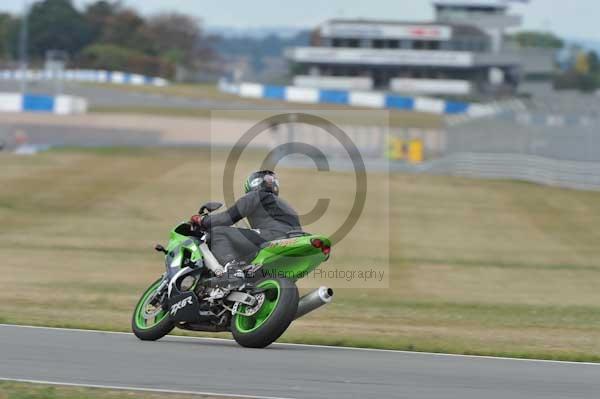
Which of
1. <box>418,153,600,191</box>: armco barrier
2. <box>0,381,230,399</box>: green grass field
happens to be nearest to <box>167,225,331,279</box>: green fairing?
<box>0,381,230,399</box>: green grass field

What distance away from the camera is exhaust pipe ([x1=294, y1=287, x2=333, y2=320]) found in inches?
383

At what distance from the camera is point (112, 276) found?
19109 mm

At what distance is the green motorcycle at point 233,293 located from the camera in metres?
9.73

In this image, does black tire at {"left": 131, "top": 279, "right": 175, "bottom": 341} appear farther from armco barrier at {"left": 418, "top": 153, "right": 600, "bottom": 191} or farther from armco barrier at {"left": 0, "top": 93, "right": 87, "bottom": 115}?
armco barrier at {"left": 0, "top": 93, "right": 87, "bottom": 115}

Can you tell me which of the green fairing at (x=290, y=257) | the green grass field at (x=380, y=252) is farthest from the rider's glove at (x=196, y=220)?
the green grass field at (x=380, y=252)

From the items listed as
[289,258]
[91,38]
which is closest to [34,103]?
[289,258]

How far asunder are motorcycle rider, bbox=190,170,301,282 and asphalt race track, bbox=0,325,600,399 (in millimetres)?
875

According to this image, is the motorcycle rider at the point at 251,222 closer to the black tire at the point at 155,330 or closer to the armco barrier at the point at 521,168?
the black tire at the point at 155,330

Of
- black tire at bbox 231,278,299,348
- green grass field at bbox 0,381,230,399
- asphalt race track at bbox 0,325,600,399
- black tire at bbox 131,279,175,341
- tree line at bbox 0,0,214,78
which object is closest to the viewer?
green grass field at bbox 0,381,230,399

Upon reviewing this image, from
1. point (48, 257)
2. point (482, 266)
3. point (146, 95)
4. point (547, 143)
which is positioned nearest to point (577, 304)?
point (482, 266)

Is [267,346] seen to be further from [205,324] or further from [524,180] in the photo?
[524,180]

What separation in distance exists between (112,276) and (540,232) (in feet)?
45.7

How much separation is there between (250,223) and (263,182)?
40 cm

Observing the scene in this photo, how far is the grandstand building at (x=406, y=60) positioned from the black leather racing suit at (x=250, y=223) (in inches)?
4609
